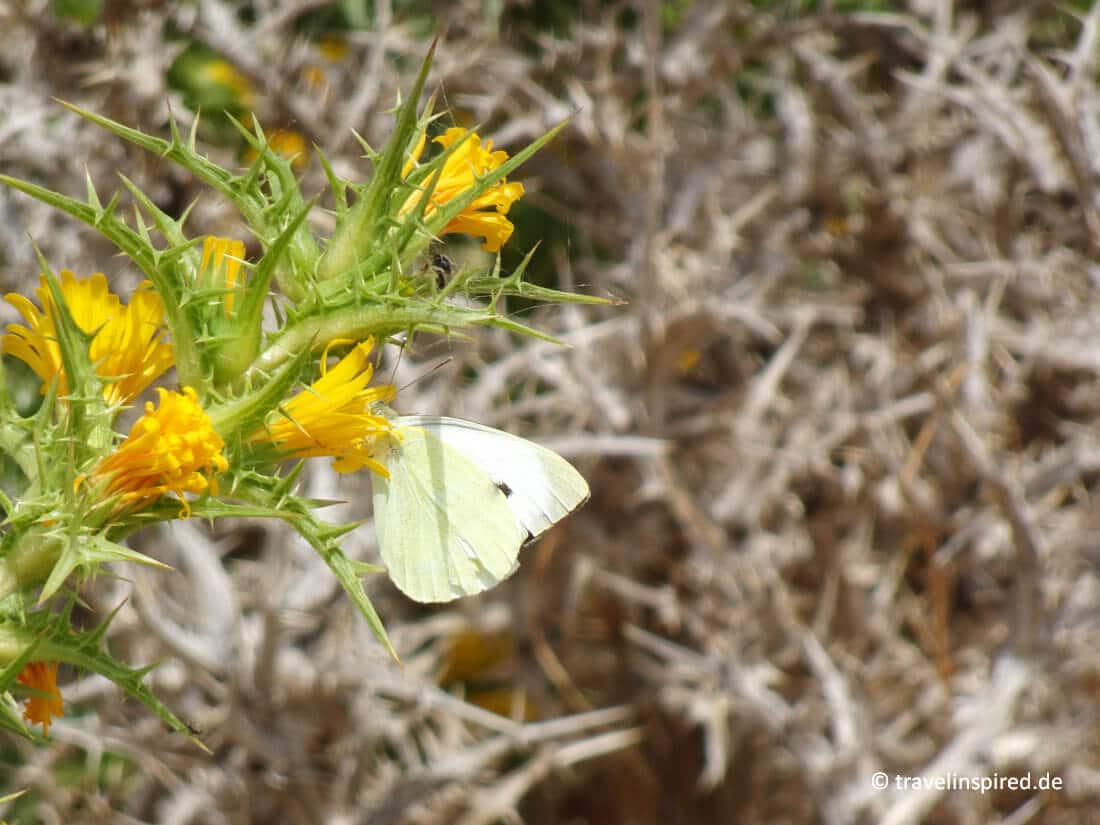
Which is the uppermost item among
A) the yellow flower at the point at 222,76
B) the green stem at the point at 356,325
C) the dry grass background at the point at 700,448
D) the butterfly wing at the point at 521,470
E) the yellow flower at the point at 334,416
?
the green stem at the point at 356,325

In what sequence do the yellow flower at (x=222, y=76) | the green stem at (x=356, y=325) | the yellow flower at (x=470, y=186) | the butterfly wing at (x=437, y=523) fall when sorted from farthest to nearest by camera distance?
the yellow flower at (x=222, y=76) → the butterfly wing at (x=437, y=523) → the yellow flower at (x=470, y=186) → the green stem at (x=356, y=325)

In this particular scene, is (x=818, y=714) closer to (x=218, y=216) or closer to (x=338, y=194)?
(x=218, y=216)

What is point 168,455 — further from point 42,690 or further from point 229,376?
point 42,690

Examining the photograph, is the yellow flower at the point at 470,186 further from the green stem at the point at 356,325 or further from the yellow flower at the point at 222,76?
the yellow flower at the point at 222,76

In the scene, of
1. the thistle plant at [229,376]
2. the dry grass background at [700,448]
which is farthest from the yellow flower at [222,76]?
the thistle plant at [229,376]

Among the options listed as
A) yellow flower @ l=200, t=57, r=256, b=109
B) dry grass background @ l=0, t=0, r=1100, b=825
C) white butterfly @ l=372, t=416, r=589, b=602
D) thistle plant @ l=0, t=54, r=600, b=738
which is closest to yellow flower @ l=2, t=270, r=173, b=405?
thistle plant @ l=0, t=54, r=600, b=738

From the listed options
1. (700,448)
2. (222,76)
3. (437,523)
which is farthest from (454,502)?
(222,76)

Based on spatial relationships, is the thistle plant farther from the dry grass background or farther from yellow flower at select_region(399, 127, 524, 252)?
the dry grass background

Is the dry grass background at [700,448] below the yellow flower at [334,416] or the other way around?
below
